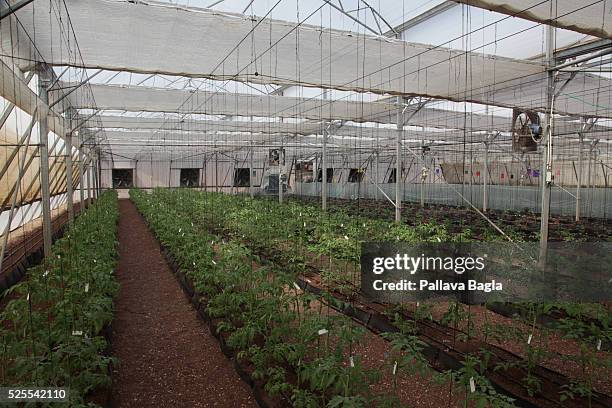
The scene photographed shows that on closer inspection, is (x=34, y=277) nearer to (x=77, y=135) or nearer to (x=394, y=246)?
(x=394, y=246)

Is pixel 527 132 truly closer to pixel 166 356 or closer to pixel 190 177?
pixel 166 356

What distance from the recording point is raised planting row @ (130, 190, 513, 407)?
2557 mm

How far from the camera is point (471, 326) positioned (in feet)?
12.9

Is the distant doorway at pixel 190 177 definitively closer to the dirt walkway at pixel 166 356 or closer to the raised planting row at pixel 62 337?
the dirt walkway at pixel 166 356

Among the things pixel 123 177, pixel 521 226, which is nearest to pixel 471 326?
pixel 521 226

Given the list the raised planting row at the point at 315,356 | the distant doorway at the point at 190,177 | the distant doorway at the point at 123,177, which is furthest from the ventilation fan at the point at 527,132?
the distant doorway at the point at 123,177

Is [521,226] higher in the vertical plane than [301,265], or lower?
higher

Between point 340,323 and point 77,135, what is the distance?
39.6 feet

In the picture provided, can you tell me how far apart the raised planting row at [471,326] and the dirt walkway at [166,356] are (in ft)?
4.98

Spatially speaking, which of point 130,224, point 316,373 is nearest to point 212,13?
point 316,373

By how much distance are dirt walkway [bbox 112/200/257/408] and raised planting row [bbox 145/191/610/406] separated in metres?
1.52

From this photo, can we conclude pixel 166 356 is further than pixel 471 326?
Yes

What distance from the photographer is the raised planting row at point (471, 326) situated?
3221mm

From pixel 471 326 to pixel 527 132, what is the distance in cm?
396
